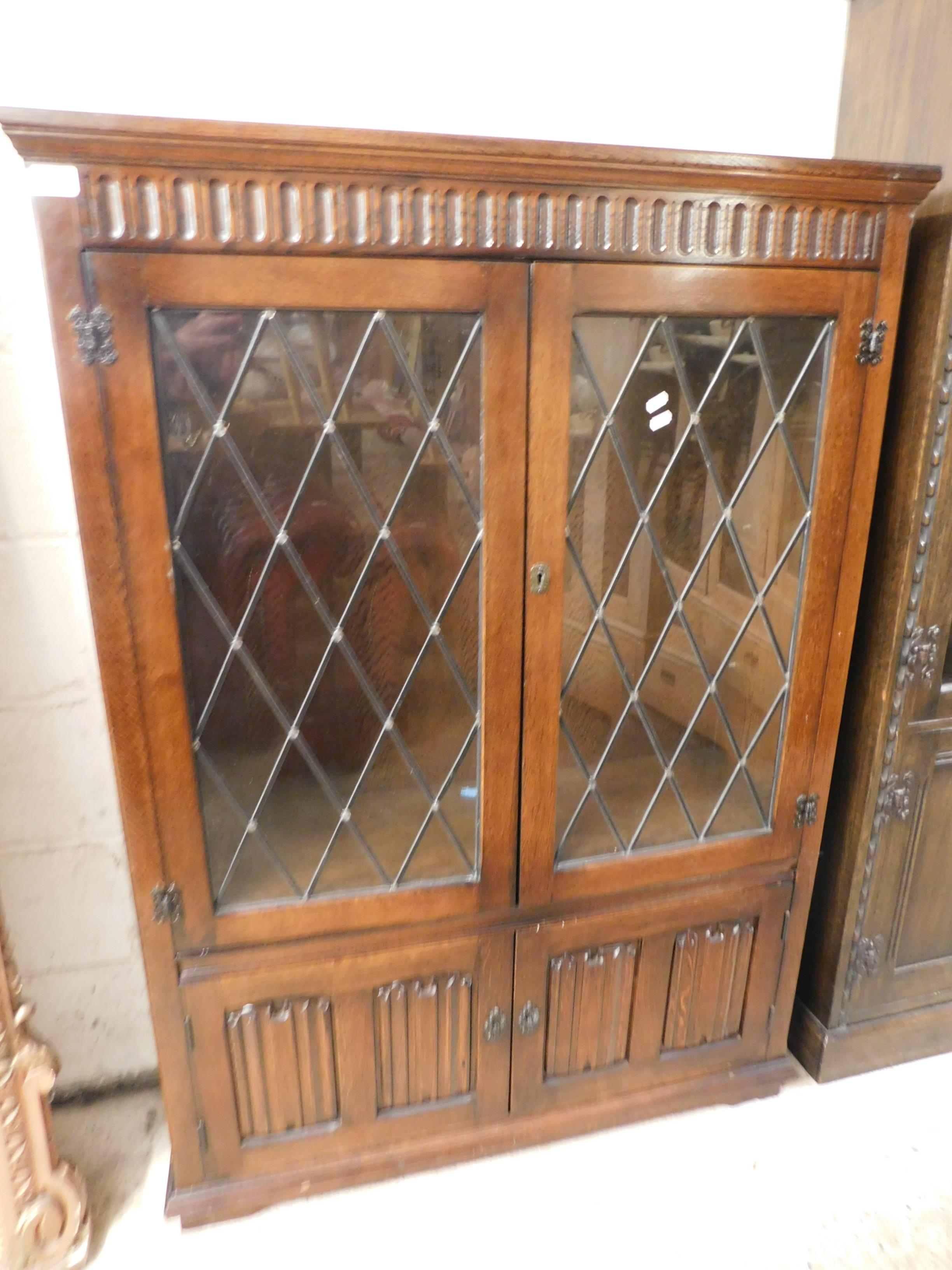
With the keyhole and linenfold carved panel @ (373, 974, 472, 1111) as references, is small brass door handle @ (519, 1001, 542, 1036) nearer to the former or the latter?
linenfold carved panel @ (373, 974, 472, 1111)

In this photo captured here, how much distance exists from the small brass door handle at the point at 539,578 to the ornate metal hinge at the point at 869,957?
3.15ft

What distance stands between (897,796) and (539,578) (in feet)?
2.63

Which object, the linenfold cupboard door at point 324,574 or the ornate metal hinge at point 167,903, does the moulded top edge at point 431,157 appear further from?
the ornate metal hinge at point 167,903

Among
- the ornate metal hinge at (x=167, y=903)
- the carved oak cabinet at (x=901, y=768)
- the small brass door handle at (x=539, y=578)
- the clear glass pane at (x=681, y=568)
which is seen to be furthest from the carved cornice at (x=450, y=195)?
the ornate metal hinge at (x=167, y=903)

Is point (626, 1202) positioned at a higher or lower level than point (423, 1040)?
lower

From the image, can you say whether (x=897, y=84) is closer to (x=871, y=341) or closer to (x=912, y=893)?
(x=871, y=341)

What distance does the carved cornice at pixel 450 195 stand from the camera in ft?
2.81

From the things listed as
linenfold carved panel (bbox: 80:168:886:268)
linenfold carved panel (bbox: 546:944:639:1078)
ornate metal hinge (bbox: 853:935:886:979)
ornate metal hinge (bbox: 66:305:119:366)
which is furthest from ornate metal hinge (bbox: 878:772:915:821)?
ornate metal hinge (bbox: 66:305:119:366)

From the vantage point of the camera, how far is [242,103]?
119 cm

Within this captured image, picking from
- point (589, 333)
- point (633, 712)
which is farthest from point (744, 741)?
point (589, 333)

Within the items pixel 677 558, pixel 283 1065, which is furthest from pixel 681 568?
pixel 283 1065

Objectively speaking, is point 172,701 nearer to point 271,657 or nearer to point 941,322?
point 271,657

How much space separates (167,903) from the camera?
1.10 m

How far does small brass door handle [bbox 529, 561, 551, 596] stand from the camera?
108 centimetres
